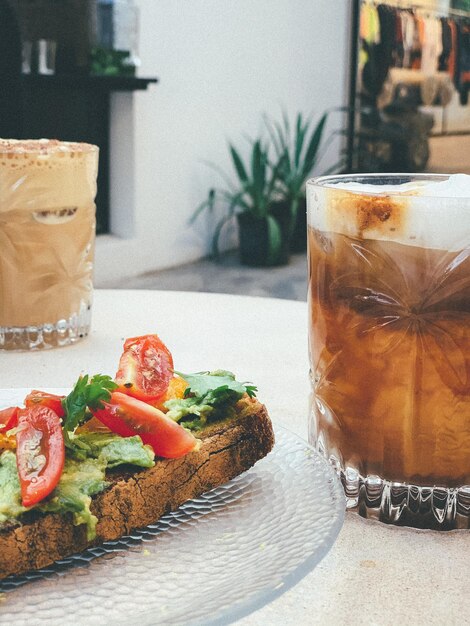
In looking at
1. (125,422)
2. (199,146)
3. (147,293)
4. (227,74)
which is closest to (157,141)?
(199,146)

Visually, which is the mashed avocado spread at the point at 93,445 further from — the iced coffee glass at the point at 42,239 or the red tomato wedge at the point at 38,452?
the iced coffee glass at the point at 42,239

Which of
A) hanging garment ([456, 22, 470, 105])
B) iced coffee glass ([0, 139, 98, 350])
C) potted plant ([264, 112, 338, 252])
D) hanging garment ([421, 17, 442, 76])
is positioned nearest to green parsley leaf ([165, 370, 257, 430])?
iced coffee glass ([0, 139, 98, 350])

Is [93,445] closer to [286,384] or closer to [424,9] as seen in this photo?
[286,384]

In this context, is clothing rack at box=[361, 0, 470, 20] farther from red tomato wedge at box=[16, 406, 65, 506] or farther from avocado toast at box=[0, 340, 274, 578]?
red tomato wedge at box=[16, 406, 65, 506]

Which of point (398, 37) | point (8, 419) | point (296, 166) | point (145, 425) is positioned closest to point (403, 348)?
point (145, 425)

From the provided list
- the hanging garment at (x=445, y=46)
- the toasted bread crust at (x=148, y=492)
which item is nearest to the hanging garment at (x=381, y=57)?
the hanging garment at (x=445, y=46)

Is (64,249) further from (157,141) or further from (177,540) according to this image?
(157,141)
